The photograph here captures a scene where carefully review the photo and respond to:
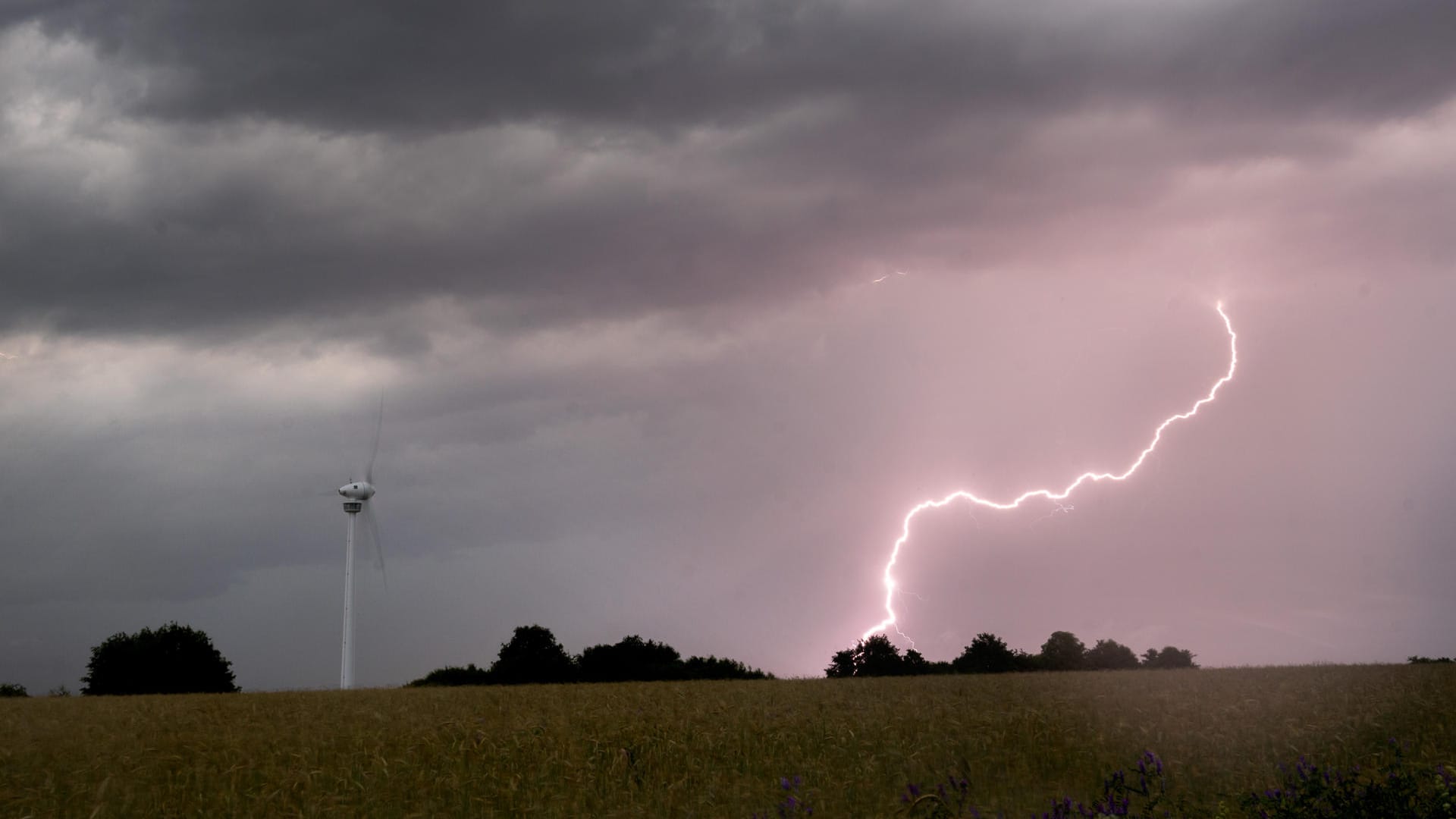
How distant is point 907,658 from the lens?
2522 inches

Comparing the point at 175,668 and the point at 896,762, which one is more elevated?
the point at 175,668

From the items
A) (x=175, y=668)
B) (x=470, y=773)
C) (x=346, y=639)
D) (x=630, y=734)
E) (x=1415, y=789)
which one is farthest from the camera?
(x=175, y=668)

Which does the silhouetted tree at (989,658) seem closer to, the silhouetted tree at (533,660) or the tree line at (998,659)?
the tree line at (998,659)

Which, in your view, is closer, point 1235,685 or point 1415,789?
point 1415,789

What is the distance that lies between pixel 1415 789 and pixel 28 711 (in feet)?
105

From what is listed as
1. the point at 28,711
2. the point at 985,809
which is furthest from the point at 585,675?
the point at 985,809

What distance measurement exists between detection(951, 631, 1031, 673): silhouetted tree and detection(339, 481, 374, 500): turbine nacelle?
37.2 m

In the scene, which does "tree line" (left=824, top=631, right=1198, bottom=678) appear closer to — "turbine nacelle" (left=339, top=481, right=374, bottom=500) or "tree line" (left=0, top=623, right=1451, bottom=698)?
Result: "tree line" (left=0, top=623, right=1451, bottom=698)

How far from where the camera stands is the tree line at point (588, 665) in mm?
62062

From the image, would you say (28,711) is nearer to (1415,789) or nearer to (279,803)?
(279,803)

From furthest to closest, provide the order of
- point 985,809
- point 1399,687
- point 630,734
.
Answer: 1. point 1399,687
2. point 630,734
3. point 985,809

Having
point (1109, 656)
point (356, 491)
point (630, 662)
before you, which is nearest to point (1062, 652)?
point (1109, 656)

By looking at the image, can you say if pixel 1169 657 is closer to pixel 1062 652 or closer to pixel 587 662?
pixel 1062 652

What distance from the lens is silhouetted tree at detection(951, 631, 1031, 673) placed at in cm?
6141
